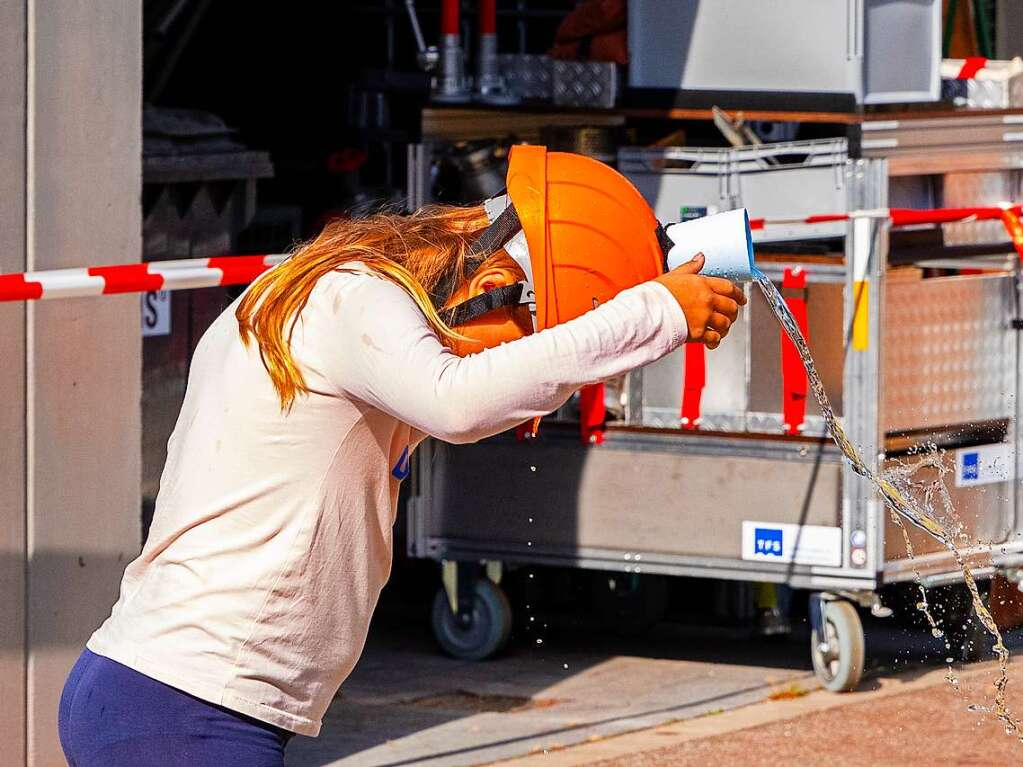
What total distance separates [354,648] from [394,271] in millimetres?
521

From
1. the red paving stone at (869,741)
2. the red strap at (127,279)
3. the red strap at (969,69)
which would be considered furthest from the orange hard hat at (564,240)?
the red strap at (969,69)

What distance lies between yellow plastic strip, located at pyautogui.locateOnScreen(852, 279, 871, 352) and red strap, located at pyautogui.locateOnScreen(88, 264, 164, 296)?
2836 mm

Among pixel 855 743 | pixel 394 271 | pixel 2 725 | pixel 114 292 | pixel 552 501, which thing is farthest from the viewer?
pixel 552 501

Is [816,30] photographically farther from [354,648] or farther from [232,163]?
[354,648]

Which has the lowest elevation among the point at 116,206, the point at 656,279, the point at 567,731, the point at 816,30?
the point at 567,731

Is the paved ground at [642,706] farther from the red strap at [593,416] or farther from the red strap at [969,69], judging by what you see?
the red strap at [969,69]

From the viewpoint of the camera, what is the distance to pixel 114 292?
14.7 ft

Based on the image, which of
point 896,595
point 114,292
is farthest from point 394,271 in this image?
point 896,595

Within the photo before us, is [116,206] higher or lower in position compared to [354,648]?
higher

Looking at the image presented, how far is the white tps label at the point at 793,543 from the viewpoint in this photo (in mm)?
6628

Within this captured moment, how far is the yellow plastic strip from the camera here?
6.52 metres

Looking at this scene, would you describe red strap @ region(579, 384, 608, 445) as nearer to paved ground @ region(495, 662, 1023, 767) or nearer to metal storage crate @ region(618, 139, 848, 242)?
metal storage crate @ region(618, 139, 848, 242)

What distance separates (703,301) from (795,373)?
4203 millimetres

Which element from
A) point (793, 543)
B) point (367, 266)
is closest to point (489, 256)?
point (367, 266)
